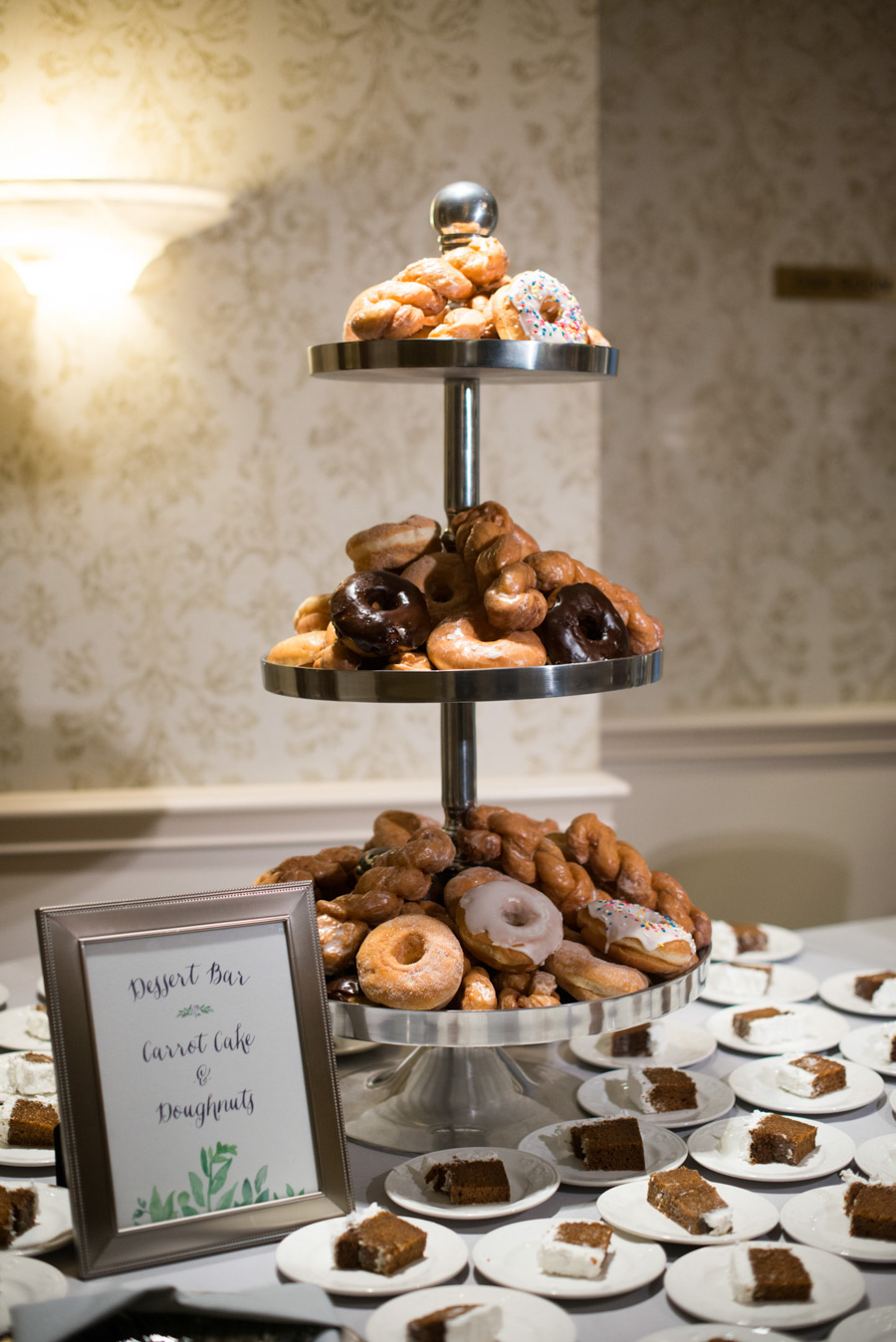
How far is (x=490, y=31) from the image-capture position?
255cm

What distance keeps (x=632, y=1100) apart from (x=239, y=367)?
71.2 inches

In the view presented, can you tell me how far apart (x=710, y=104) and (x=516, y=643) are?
2.88 metres

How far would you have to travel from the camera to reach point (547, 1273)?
1041 millimetres

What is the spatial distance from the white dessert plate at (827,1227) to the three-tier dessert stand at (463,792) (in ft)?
0.74

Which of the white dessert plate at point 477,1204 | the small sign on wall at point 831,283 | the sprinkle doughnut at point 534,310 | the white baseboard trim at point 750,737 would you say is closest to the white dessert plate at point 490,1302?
the white dessert plate at point 477,1204

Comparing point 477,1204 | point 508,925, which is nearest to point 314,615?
point 508,925

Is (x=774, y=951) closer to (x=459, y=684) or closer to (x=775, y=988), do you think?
(x=775, y=988)

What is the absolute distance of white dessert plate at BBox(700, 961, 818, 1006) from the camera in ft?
5.78

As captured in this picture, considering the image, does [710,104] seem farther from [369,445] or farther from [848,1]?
[369,445]

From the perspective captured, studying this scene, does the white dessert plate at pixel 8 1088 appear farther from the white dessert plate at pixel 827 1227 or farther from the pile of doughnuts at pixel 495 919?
the white dessert plate at pixel 827 1227

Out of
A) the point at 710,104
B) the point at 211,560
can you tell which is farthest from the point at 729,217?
the point at 211,560

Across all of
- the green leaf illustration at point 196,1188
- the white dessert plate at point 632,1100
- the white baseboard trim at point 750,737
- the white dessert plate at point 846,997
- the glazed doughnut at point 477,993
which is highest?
the glazed doughnut at point 477,993

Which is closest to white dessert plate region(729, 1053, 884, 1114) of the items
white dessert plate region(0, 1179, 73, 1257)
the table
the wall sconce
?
the table

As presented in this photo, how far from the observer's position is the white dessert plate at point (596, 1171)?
1.21 meters
